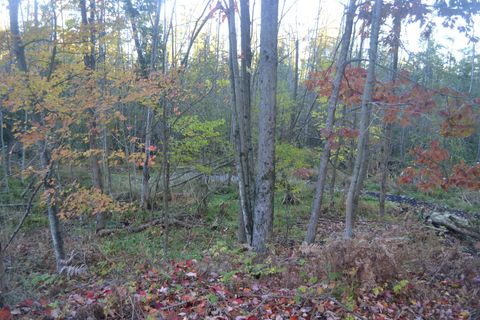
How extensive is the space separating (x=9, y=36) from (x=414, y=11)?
7.79 m

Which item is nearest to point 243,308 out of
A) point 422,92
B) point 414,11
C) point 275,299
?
point 275,299

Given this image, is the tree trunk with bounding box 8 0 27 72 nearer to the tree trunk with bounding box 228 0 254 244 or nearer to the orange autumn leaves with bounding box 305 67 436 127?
the tree trunk with bounding box 228 0 254 244

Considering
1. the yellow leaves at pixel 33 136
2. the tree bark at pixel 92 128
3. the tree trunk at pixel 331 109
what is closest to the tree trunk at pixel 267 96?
the tree trunk at pixel 331 109

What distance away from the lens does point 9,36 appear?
279 inches

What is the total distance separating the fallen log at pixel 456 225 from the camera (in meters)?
9.00

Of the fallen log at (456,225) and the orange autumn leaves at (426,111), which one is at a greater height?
the orange autumn leaves at (426,111)

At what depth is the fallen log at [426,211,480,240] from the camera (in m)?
9.00

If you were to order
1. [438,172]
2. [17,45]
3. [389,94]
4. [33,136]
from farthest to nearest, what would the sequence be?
[17,45] → [389,94] → [33,136] → [438,172]

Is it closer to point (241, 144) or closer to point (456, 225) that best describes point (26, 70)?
point (241, 144)

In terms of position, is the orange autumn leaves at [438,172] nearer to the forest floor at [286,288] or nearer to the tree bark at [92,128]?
the forest floor at [286,288]

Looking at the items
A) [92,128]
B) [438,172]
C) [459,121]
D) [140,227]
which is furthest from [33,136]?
[438,172]

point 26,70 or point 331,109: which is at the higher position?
point 26,70

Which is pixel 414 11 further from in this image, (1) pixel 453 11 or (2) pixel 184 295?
(2) pixel 184 295

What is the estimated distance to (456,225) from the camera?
31.2 feet
